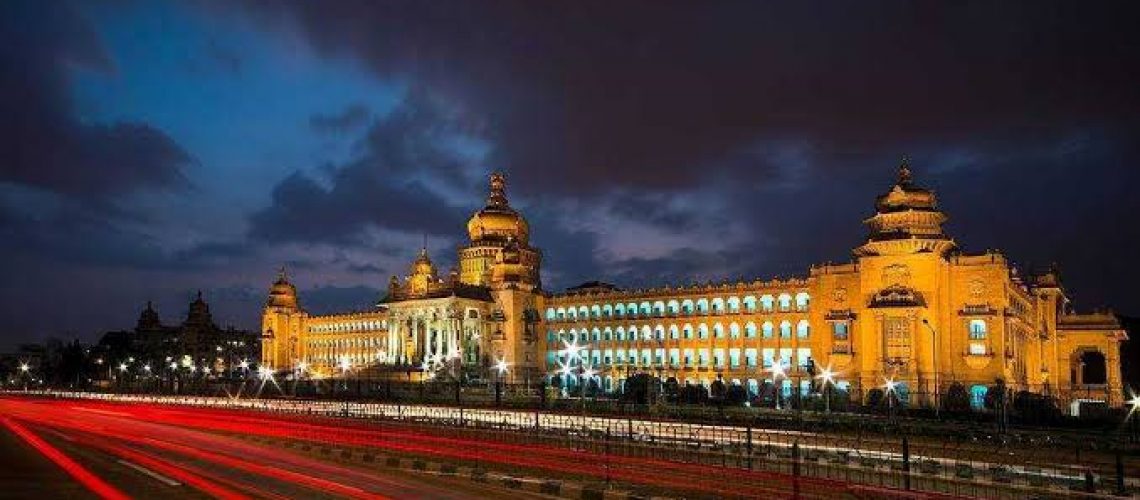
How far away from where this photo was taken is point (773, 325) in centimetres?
9144

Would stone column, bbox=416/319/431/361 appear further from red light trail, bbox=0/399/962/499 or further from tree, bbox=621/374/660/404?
red light trail, bbox=0/399/962/499

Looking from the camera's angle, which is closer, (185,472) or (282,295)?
(185,472)

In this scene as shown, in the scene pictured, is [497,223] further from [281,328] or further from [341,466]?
[341,466]

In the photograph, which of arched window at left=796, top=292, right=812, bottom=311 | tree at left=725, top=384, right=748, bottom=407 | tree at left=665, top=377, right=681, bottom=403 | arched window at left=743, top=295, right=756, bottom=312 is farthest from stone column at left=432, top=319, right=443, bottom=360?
tree at left=725, top=384, right=748, bottom=407

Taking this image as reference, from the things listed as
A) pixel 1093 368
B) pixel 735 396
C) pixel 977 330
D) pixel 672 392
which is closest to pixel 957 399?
pixel 977 330

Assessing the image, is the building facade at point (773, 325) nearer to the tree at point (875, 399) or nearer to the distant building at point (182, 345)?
the tree at point (875, 399)

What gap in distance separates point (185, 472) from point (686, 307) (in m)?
77.1

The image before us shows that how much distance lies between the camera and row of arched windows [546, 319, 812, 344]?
90144 mm

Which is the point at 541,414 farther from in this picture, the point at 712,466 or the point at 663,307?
the point at 663,307

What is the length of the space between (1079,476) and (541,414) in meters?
31.9

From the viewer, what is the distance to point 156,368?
17238 cm

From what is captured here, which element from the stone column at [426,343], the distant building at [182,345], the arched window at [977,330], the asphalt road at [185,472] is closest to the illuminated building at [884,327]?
the arched window at [977,330]

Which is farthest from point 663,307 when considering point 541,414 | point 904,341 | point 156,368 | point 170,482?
point 156,368

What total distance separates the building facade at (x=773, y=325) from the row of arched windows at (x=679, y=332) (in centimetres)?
17
